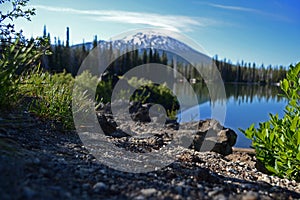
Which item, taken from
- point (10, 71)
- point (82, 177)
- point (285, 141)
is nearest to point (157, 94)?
→ point (285, 141)

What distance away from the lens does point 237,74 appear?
307 ft

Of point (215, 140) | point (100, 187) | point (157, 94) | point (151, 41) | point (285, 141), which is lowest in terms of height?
point (215, 140)

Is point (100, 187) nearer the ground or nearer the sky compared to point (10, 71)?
nearer the ground

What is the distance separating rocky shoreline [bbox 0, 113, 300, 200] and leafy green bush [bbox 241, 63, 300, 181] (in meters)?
0.17

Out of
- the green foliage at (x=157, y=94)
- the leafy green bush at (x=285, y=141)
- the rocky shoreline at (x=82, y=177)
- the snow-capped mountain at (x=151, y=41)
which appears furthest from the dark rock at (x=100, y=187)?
the green foliage at (x=157, y=94)

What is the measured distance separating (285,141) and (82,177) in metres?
2.26

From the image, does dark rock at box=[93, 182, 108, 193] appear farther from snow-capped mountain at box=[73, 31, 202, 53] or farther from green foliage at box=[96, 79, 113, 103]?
green foliage at box=[96, 79, 113, 103]

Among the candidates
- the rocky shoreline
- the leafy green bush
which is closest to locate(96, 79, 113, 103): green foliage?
the rocky shoreline

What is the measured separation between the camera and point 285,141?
3.27m

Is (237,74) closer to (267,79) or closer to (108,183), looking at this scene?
(267,79)

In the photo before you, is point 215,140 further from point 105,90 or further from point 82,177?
point 105,90

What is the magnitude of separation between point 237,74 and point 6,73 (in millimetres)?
95476

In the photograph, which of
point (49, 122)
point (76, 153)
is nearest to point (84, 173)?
point (76, 153)

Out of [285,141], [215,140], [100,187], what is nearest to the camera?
[100,187]
